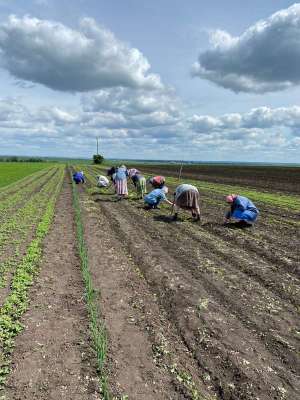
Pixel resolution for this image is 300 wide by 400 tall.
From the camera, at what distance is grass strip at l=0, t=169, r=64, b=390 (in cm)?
461

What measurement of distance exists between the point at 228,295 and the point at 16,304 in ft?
13.4

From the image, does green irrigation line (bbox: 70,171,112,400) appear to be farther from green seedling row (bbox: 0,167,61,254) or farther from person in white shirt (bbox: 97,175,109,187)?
person in white shirt (bbox: 97,175,109,187)

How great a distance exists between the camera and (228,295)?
673 cm

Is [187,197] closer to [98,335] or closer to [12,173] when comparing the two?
[98,335]

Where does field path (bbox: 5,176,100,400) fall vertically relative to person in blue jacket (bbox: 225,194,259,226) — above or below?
below

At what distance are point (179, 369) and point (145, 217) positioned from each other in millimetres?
10757

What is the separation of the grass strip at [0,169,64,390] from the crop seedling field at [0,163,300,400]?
2 centimetres

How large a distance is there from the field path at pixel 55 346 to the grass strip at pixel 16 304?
0.11 m

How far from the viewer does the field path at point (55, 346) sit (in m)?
3.96

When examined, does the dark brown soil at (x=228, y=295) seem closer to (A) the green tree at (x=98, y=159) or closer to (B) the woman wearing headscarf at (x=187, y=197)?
(B) the woman wearing headscarf at (x=187, y=197)

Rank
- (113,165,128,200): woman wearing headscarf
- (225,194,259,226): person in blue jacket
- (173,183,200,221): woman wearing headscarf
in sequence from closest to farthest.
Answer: (225,194,259,226): person in blue jacket < (173,183,200,221): woman wearing headscarf < (113,165,128,200): woman wearing headscarf

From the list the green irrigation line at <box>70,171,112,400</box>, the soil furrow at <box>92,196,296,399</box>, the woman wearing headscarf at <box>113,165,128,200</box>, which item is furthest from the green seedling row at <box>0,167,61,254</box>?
the woman wearing headscarf at <box>113,165,128,200</box>

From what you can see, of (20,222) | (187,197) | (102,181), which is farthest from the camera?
(102,181)

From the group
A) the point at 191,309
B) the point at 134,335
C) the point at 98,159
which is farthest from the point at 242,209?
the point at 98,159
